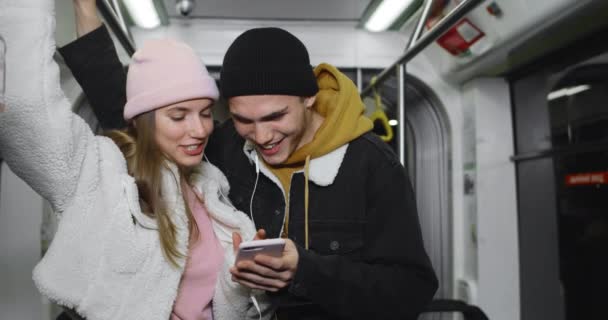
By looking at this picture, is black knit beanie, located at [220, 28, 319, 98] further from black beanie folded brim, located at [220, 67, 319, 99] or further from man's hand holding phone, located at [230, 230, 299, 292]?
man's hand holding phone, located at [230, 230, 299, 292]

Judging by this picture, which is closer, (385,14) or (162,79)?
(162,79)

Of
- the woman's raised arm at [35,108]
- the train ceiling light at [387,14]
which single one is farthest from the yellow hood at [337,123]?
the train ceiling light at [387,14]

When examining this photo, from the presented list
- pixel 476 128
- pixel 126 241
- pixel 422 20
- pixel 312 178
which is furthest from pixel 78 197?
pixel 476 128

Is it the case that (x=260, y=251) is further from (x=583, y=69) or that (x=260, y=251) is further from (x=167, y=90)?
(x=583, y=69)

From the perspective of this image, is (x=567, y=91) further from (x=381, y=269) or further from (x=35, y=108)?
(x=35, y=108)

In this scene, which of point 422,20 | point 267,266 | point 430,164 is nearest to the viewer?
point 267,266

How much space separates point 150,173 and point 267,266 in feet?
1.24

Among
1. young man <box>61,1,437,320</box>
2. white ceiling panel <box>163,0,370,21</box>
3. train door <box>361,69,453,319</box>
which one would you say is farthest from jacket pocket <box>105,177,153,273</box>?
train door <box>361,69,453,319</box>

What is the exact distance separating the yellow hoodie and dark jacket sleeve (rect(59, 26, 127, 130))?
0.53 m

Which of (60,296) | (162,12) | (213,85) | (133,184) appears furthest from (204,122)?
(162,12)

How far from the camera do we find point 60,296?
1.04 metres

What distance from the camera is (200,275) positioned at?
1.29 m

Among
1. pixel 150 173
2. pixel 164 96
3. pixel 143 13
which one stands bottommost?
pixel 150 173

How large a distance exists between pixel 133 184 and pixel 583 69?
6.62ft
